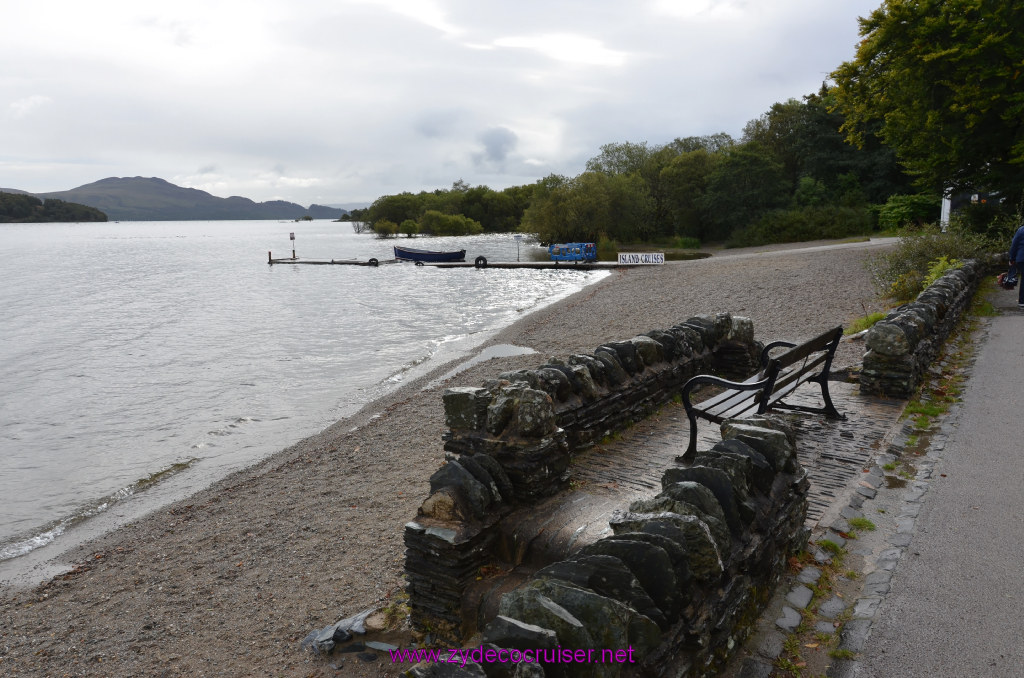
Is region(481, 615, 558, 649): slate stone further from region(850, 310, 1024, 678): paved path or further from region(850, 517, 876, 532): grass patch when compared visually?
region(850, 517, 876, 532): grass patch

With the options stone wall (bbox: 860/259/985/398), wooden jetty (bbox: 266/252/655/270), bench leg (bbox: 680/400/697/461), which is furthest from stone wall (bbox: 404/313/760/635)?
wooden jetty (bbox: 266/252/655/270)

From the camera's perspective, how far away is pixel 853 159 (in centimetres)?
4412

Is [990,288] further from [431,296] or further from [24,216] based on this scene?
[24,216]

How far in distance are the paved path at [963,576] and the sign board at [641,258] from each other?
33302 millimetres

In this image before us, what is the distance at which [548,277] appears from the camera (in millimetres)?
38219

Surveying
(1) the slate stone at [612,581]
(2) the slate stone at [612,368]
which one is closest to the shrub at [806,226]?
(2) the slate stone at [612,368]

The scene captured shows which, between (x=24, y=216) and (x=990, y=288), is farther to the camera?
(x=24, y=216)

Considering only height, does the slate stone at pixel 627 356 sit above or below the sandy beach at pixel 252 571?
above

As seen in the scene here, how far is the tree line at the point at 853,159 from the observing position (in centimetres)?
1694

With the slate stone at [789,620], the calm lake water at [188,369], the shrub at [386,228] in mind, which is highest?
the shrub at [386,228]

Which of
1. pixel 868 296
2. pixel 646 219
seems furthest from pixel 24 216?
pixel 868 296

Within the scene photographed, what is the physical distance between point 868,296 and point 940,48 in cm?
704

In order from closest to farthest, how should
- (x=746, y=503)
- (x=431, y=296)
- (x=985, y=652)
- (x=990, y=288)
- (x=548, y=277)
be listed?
1. (x=985, y=652)
2. (x=746, y=503)
3. (x=990, y=288)
4. (x=431, y=296)
5. (x=548, y=277)

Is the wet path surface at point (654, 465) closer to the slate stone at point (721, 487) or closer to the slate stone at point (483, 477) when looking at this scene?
the slate stone at point (483, 477)
